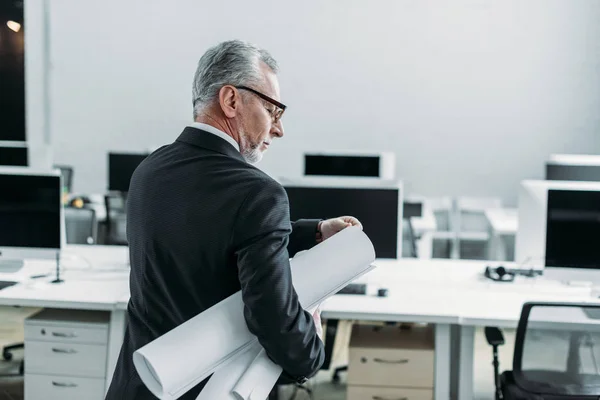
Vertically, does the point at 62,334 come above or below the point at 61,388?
above

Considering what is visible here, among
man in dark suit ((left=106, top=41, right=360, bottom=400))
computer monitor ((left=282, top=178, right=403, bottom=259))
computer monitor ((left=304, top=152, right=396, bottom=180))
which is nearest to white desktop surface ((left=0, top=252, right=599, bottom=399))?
computer monitor ((left=282, top=178, right=403, bottom=259))

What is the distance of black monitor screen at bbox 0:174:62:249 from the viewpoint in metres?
3.49

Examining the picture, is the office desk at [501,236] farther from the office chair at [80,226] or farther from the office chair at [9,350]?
the office chair at [9,350]

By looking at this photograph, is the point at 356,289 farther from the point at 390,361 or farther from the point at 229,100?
the point at 229,100

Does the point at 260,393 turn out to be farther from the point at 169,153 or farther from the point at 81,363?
the point at 81,363

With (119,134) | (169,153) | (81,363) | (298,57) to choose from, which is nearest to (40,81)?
(119,134)

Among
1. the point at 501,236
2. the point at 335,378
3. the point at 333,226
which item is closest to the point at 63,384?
the point at 335,378

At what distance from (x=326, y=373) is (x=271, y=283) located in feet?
11.0

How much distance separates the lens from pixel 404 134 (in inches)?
292

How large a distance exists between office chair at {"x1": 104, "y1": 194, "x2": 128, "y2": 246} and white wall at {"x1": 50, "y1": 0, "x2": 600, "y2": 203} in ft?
5.35

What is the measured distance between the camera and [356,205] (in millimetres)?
3459

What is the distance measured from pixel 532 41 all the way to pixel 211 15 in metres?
3.14

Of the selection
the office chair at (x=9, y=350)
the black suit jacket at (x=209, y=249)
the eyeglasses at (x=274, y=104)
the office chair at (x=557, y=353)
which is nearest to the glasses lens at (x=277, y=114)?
the eyeglasses at (x=274, y=104)

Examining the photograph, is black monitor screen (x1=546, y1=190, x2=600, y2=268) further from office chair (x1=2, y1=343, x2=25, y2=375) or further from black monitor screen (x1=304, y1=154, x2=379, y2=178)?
office chair (x1=2, y1=343, x2=25, y2=375)
